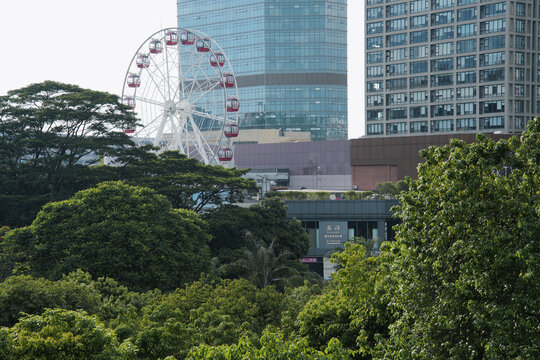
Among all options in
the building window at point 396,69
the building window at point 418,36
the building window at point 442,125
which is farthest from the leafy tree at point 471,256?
the building window at point 396,69

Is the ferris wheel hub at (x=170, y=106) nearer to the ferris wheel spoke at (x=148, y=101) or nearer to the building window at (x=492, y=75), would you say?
the ferris wheel spoke at (x=148, y=101)

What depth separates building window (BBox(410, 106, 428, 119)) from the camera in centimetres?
11374

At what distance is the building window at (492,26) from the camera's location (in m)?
106

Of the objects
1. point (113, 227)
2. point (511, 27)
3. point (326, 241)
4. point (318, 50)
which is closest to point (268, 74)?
point (318, 50)

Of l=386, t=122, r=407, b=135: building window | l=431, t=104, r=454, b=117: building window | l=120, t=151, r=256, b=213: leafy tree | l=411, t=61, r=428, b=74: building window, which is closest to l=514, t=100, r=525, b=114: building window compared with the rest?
l=431, t=104, r=454, b=117: building window

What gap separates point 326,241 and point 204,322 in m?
50.0

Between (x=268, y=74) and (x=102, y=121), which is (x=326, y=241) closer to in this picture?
(x=102, y=121)

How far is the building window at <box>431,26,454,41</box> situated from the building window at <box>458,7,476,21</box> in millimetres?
2104

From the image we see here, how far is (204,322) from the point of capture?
2481 cm

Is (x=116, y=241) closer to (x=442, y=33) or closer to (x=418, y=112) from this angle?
(x=418, y=112)

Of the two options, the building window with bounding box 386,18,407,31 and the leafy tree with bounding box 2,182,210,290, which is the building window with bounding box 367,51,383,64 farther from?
the leafy tree with bounding box 2,182,210,290

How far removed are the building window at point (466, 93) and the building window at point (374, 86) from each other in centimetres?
1294

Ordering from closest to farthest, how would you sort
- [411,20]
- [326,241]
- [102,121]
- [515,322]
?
[515,322], [102,121], [326,241], [411,20]

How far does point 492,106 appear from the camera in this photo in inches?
4237
